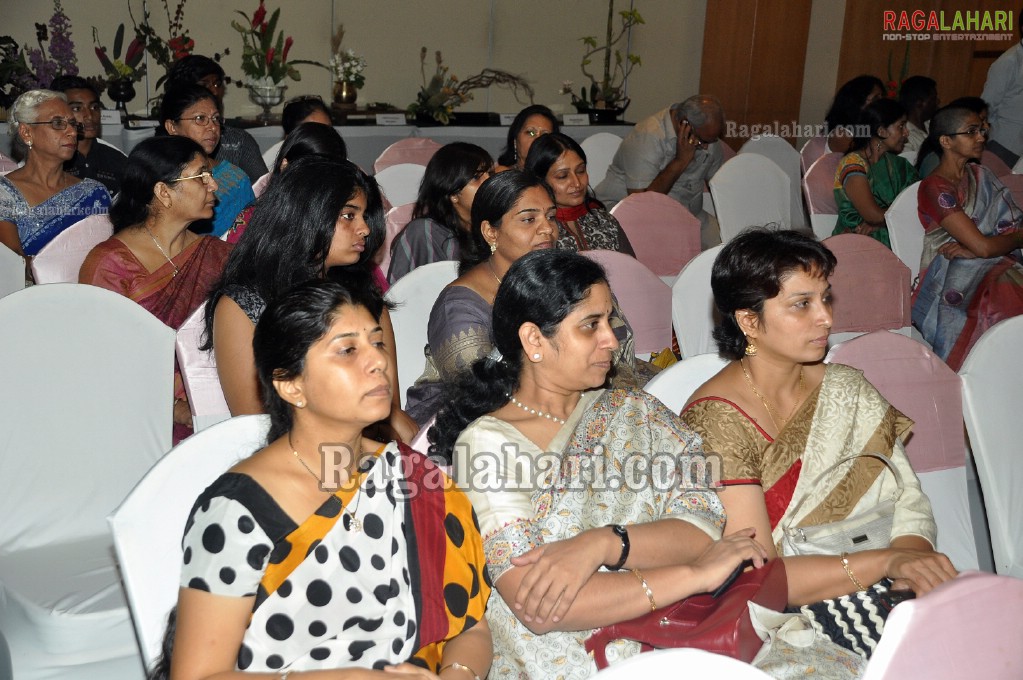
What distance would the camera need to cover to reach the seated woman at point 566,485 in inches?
62.5

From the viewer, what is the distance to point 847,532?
74.9 inches

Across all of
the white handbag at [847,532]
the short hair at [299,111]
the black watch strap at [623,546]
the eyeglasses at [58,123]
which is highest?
the short hair at [299,111]

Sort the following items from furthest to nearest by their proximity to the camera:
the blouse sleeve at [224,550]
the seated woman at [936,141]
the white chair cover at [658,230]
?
the seated woman at [936,141] → the white chair cover at [658,230] → the blouse sleeve at [224,550]

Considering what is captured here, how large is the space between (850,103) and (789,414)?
3.71m

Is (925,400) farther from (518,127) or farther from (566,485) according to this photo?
(518,127)

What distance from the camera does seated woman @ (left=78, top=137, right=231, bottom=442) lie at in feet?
9.04

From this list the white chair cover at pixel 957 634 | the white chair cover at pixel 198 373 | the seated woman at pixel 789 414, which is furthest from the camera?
the white chair cover at pixel 198 373

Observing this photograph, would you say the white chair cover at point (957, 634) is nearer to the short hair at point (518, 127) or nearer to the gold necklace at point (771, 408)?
the gold necklace at point (771, 408)

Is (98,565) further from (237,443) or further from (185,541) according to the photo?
(185,541)

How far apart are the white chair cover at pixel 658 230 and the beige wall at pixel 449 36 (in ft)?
12.8

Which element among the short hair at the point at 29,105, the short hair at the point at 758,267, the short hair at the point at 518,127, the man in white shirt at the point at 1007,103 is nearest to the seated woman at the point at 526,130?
the short hair at the point at 518,127

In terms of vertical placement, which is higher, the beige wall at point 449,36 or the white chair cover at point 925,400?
the beige wall at point 449,36

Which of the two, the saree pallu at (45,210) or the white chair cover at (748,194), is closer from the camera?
the saree pallu at (45,210)

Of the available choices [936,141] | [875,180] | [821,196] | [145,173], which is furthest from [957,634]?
[821,196]
